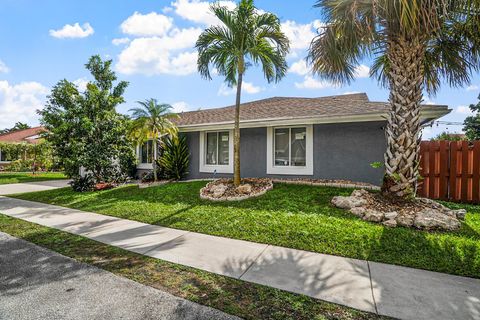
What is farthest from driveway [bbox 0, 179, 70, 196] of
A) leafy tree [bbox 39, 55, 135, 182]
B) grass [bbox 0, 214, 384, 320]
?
grass [bbox 0, 214, 384, 320]

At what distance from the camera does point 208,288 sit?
3.20 m

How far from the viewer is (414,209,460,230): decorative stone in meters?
5.16

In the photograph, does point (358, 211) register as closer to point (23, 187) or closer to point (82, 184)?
point (82, 184)

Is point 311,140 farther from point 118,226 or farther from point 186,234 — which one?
point 118,226

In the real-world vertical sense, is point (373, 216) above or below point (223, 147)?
below

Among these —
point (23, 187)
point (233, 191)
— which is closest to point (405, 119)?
point (233, 191)

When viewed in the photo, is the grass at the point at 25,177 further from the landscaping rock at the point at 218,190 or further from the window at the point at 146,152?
the landscaping rock at the point at 218,190

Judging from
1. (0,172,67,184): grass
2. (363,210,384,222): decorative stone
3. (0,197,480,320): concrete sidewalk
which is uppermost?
(363,210,384,222): decorative stone

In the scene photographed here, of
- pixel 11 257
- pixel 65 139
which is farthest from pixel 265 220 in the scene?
pixel 65 139

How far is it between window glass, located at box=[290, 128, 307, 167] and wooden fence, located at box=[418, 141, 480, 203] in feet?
13.5

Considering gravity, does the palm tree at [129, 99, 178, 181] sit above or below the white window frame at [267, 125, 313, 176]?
above

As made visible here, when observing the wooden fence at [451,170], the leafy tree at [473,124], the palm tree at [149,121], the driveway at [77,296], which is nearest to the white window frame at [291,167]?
the wooden fence at [451,170]

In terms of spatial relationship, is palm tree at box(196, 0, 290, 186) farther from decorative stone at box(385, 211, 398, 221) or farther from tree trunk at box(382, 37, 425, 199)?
decorative stone at box(385, 211, 398, 221)

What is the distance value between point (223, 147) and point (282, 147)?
3091 mm
